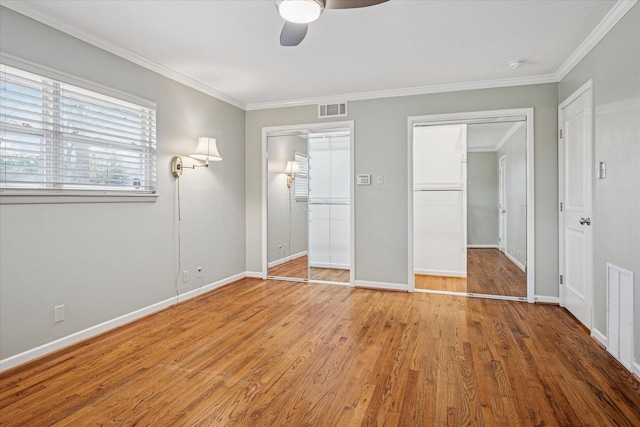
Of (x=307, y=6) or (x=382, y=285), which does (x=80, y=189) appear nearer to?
(x=307, y=6)

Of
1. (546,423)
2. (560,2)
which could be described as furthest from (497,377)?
(560,2)

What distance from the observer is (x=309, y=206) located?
528 centimetres

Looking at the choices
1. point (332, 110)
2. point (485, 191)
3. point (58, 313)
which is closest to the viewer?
point (58, 313)

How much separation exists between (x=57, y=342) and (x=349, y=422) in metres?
2.42

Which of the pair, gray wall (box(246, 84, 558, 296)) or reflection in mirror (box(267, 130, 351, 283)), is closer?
gray wall (box(246, 84, 558, 296))

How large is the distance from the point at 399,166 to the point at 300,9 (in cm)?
285

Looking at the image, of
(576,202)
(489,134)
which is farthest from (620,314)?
(489,134)

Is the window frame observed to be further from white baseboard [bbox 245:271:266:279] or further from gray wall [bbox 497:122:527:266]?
gray wall [bbox 497:122:527:266]

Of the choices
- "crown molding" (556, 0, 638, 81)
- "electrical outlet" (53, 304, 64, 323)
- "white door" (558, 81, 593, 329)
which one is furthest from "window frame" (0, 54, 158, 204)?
"white door" (558, 81, 593, 329)

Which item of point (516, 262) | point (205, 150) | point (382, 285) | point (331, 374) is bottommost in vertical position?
point (331, 374)

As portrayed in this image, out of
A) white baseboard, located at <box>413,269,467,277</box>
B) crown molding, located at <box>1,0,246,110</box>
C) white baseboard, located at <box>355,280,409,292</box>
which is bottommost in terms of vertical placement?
white baseboard, located at <box>355,280,409,292</box>

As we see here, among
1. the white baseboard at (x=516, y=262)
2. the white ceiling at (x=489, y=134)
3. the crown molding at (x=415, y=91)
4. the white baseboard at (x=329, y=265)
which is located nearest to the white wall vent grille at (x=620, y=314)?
the white baseboard at (x=516, y=262)

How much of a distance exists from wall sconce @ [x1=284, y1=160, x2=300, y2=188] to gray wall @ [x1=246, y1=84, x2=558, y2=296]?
1.98 feet

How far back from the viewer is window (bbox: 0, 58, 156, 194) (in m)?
2.46
